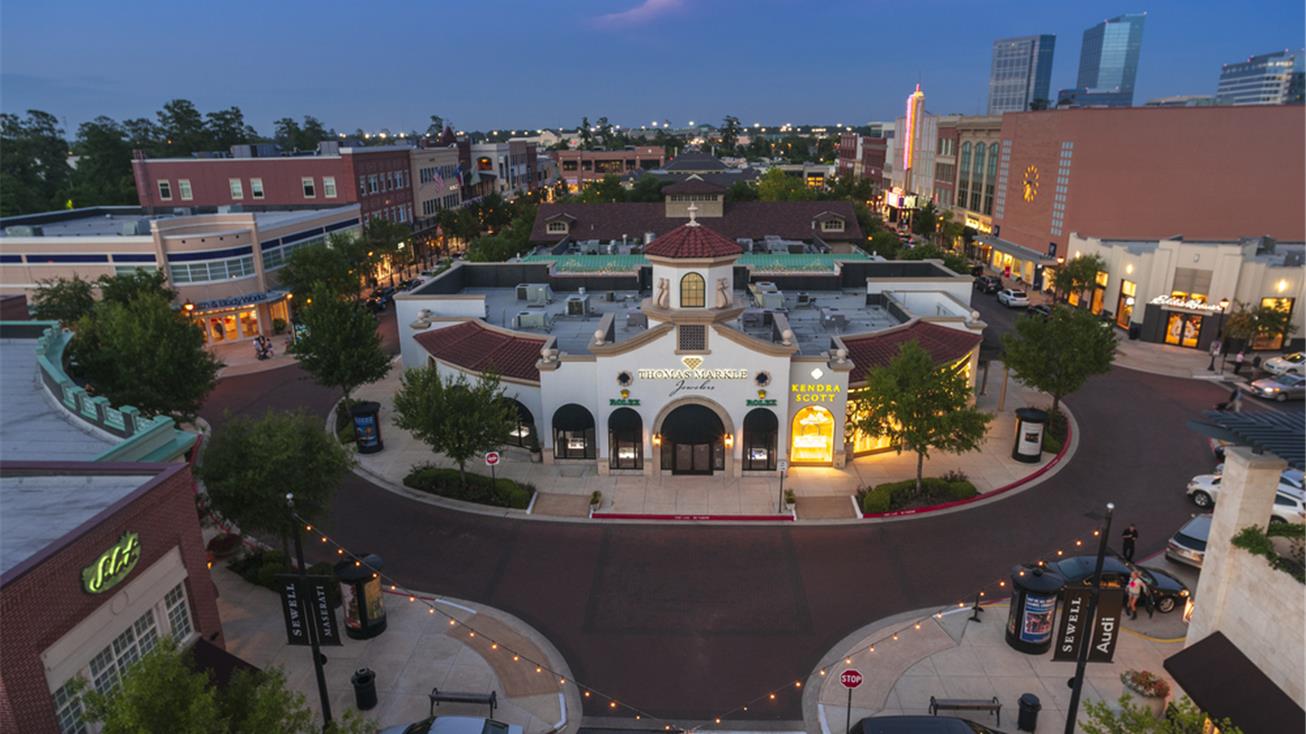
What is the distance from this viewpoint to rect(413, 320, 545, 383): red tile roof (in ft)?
111

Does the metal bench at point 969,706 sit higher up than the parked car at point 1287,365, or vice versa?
the parked car at point 1287,365

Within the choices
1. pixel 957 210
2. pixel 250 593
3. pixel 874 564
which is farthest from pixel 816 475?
pixel 957 210

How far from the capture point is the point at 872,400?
96.8 ft

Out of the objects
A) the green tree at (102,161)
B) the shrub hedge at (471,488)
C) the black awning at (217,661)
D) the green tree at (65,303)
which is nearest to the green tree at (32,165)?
the green tree at (102,161)

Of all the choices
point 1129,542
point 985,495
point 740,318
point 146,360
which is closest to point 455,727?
point 146,360

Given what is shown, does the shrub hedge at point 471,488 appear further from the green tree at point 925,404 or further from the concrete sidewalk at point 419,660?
the green tree at point 925,404

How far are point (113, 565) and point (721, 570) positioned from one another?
17053 millimetres

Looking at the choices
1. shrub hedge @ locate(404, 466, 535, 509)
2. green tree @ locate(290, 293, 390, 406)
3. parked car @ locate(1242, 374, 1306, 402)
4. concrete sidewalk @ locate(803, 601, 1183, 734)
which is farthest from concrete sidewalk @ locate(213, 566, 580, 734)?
parked car @ locate(1242, 374, 1306, 402)

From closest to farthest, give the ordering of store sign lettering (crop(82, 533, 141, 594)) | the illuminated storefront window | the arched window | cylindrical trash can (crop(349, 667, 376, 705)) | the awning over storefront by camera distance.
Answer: store sign lettering (crop(82, 533, 141, 594))
cylindrical trash can (crop(349, 667, 376, 705))
the arched window
the illuminated storefront window
the awning over storefront

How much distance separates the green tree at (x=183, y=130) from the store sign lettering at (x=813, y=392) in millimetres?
126683

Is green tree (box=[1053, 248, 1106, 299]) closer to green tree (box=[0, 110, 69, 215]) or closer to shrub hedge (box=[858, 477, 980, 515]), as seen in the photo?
shrub hedge (box=[858, 477, 980, 515])


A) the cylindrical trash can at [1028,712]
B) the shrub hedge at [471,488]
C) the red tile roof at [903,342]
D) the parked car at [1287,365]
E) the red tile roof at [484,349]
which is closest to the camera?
the cylindrical trash can at [1028,712]

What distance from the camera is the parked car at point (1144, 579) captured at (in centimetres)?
2208

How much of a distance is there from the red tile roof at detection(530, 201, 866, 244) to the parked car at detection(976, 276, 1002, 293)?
1408cm
